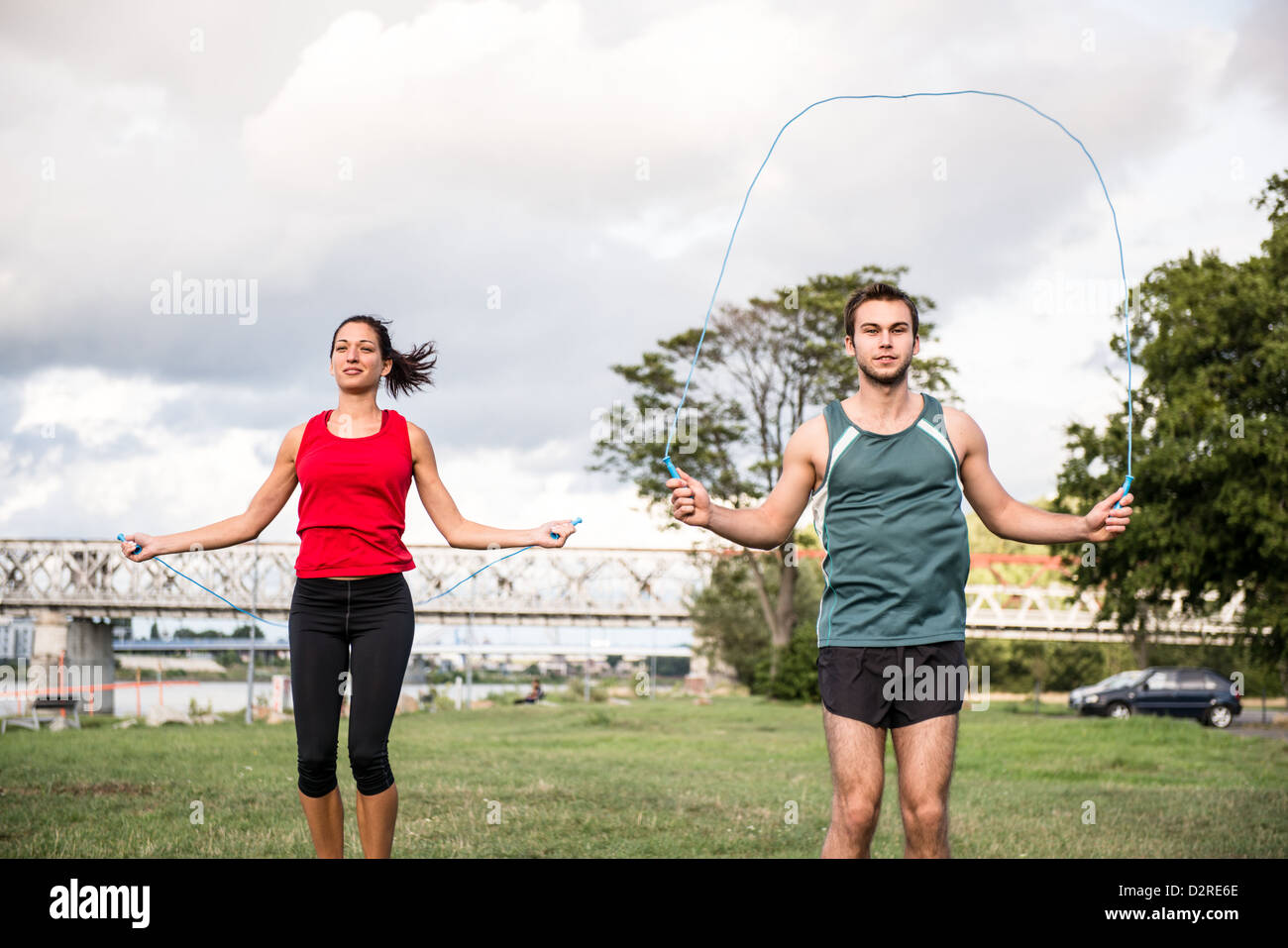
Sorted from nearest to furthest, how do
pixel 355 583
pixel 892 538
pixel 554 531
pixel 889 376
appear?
pixel 892 538, pixel 889 376, pixel 355 583, pixel 554 531

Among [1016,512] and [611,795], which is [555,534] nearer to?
[1016,512]

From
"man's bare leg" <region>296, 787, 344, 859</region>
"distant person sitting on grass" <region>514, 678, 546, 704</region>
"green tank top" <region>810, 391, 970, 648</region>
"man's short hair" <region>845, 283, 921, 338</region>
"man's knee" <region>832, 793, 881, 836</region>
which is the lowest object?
"distant person sitting on grass" <region>514, 678, 546, 704</region>

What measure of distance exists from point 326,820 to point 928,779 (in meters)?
2.41

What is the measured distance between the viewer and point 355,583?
181 inches

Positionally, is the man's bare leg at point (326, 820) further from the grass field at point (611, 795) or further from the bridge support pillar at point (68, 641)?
the bridge support pillar at point (68, 641)

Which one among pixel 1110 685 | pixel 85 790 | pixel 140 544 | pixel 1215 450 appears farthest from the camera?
pixel 1110 685

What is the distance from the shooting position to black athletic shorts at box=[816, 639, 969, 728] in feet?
12.8

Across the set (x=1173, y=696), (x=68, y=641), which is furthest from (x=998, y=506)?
(x=68, y=641)

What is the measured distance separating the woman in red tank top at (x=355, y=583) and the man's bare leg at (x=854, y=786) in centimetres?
136

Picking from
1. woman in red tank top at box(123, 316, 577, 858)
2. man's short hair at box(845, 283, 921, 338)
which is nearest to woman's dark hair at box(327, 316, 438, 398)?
woman in red tank top at box(123, 316, 577, 858)

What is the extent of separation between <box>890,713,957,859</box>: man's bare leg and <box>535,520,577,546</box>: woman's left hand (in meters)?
1.54

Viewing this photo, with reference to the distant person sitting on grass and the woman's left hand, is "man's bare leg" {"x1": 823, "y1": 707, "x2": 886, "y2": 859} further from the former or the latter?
the distant person sitting on grass

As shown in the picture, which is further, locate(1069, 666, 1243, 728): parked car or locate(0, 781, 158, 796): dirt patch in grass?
locate(1069, 666, 1243, 728): parked car
